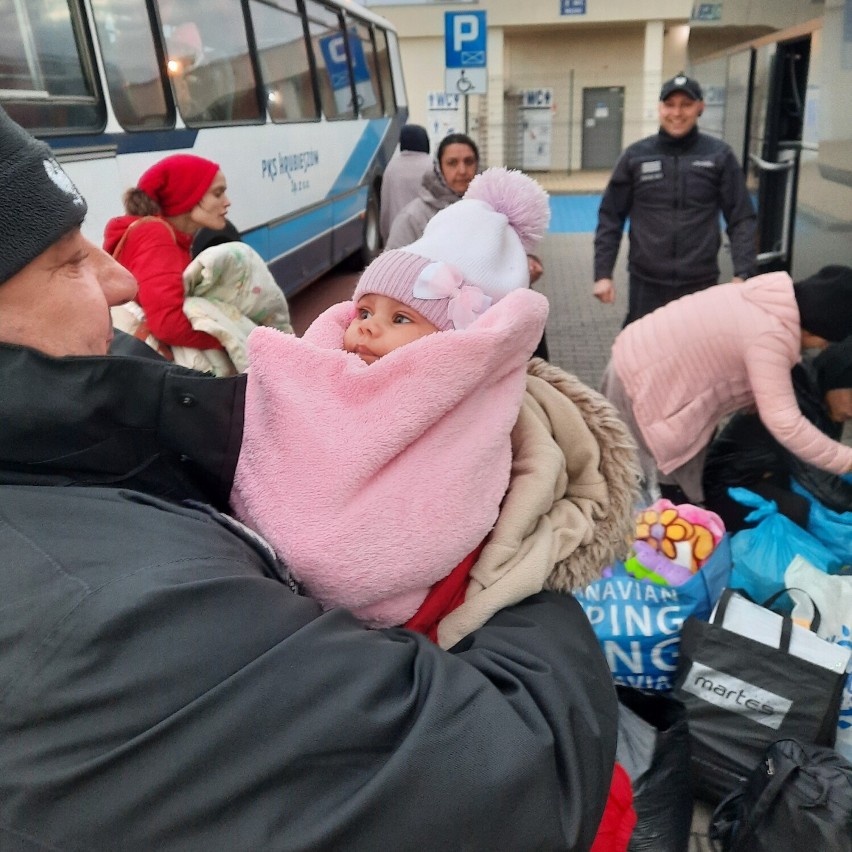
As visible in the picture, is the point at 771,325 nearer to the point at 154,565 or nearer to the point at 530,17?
the point at 154,565

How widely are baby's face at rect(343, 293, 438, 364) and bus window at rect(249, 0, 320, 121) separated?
6878 mm

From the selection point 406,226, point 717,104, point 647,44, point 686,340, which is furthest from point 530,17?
point 686,340

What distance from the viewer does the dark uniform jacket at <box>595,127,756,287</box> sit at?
4.51 meters

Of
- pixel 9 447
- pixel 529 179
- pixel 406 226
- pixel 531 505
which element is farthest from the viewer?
pixel 406 226

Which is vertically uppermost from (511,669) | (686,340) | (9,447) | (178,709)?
(9,447)

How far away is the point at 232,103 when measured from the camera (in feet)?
22.6

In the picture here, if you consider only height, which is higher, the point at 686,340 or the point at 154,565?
the point at 154,565

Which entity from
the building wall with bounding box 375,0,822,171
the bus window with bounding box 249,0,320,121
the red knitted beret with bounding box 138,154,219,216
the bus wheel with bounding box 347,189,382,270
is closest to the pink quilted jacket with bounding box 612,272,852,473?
the red knitted beret with bounding box 138,154,219,216

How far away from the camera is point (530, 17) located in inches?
828

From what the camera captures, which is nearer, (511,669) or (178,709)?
(178,709)

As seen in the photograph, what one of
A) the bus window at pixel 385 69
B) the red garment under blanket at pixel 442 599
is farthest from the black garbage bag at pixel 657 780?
the bus window at pixel 385 69

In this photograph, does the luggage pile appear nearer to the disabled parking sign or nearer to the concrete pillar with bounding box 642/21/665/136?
the disabled parking sign

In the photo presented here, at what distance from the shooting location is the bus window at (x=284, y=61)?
7.59 m

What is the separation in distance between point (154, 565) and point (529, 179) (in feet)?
3.95
